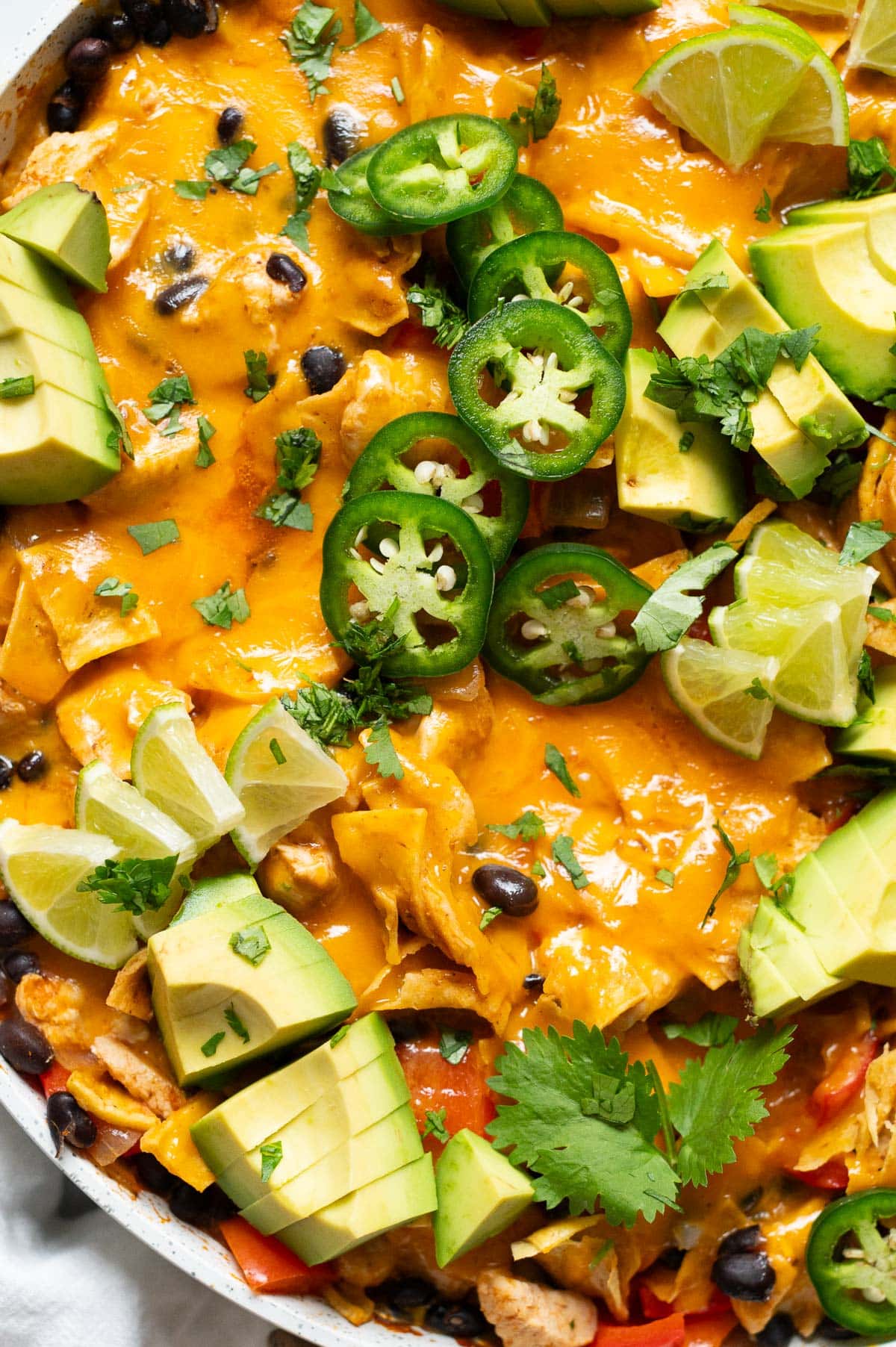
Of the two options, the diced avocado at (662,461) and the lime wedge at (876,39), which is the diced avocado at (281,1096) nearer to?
Answer: the diced avocado at (662,461)

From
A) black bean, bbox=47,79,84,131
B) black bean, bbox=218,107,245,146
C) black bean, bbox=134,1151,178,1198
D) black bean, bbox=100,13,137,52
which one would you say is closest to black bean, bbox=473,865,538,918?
black bean, bbox=134,1151,178,1198

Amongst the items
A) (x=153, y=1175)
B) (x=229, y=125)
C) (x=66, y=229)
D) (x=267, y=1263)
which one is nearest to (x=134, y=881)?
(x=153, y=1175)

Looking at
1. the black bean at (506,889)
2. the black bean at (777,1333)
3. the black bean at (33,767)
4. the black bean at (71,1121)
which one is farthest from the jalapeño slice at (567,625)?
the black bean at (777,1333)

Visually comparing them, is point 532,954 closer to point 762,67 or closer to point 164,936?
point 164,936

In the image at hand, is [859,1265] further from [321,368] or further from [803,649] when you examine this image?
[321,368]

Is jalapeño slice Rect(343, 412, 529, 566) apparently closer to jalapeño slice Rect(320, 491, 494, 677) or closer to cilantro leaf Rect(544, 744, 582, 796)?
jalapeño slice Rect(320, 491, 494, 677)

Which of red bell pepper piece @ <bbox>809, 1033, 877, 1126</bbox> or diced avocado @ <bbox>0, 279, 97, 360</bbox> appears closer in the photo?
diced avocado @ <bbox>0, 279, 97, 360</bbox>
